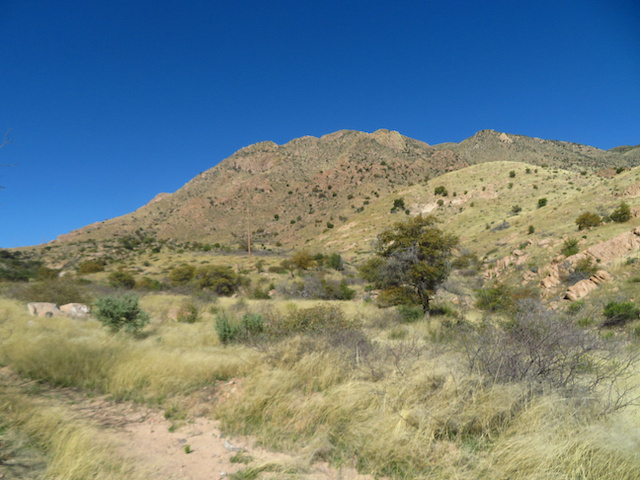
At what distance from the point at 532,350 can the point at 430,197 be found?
57.5 m

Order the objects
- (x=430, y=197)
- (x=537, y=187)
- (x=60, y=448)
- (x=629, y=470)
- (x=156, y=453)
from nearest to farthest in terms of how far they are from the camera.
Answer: (x=629, y=470), (x=60, y=448), (x=156, y=453), (x=537, y=187), (x=430, y=197)

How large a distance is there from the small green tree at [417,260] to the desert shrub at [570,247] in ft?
35.8

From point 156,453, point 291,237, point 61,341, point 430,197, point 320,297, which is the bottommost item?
point 320,297

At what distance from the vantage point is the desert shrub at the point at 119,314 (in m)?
9.06

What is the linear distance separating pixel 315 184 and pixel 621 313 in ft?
238

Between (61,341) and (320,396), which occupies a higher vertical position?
(61,341)

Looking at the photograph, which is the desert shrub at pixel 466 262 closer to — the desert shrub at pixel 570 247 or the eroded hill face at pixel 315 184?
the desert shrub at pixel 570 247

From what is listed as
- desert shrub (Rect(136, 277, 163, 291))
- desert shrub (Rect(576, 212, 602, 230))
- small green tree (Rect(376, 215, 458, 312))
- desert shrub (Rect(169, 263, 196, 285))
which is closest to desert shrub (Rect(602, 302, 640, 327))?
small green tree (Rect(376, 215, 458, 312))

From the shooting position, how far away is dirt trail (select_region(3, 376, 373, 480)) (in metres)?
2.69

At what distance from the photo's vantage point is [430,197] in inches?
2226

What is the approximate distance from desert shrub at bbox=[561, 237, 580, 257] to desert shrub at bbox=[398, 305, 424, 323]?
13083 mm

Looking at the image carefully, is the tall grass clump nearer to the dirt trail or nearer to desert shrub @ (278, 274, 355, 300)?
the dirt trail

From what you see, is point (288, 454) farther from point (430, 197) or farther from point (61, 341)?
point (430, 197)

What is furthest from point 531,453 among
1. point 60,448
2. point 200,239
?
point 200,239
